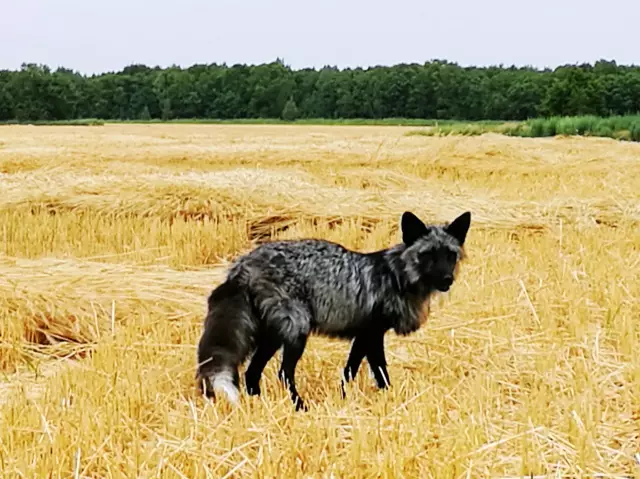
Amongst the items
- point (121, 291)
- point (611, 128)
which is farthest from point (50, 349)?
point (611, 128)

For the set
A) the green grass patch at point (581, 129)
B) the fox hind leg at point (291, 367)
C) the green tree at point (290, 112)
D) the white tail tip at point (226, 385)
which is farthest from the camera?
the green tree at point (290, 112)

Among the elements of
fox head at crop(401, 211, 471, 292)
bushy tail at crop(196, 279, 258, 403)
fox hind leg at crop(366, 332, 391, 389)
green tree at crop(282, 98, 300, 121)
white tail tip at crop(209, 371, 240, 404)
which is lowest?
green tree at crop(282, 98, 300, 121)

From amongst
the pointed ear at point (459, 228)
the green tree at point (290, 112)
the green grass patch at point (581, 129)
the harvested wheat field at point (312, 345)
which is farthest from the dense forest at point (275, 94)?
the pointed ear at point (459, 228)

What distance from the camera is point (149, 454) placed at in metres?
3.53

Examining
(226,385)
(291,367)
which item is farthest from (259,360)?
(226,385)

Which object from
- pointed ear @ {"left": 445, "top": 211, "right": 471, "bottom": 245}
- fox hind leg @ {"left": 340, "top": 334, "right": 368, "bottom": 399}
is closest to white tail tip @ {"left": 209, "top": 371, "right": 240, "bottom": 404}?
fox hind leg @ {"left": 340, "top": 334, "right": 368, "bottom": 399}

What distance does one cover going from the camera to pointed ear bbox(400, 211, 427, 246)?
4785 millimetres

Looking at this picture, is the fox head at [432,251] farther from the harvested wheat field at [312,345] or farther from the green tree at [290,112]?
the green tree at [290,112]

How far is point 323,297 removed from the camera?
477 cm

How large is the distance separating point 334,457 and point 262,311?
112cm

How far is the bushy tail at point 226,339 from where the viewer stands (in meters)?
4.23

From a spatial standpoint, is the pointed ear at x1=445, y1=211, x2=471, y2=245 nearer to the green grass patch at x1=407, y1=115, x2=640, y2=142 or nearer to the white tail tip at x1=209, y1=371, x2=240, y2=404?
the white tail tip at x1=209, y1=371, x2=240, y2=404

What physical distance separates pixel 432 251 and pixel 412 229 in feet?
0.54

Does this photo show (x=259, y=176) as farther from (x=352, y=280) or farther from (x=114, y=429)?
(x=114, y=429)
